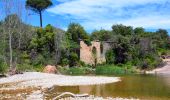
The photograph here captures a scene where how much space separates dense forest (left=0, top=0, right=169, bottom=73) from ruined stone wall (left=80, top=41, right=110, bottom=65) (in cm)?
87

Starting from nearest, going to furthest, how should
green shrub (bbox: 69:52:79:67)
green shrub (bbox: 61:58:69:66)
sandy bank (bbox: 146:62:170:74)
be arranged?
1. sandy bank (bbox: 146:62:170:74)
2. green shrub (bbox: 61:58:69:66)
3. green shrub (bbox: 69:52:79:67)

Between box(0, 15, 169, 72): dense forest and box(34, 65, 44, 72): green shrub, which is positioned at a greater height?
box(0, 15, 169, 72): dense forest

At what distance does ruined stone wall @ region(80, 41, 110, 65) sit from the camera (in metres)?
67.4

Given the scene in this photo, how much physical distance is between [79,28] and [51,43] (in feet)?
22.6

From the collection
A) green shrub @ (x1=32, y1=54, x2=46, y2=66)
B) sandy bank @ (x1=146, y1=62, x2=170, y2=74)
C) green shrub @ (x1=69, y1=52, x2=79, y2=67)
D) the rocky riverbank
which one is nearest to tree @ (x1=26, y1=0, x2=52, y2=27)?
green shrub @ (x1=69, y1=52, x2=79, y2=67)

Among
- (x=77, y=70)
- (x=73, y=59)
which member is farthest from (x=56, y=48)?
(x=77, y=70)

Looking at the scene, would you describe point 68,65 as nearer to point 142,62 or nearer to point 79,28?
point 79,28

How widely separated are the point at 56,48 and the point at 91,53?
8589 millimetres

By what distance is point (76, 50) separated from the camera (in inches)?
2628

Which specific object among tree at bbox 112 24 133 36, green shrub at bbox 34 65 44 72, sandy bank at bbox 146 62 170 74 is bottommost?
sandy bank at bbox 146 62 170 74

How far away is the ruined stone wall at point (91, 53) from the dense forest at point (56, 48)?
871 millimetres

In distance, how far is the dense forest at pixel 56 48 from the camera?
5519 centimetres

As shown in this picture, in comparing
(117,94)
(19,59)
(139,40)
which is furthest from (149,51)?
(117,94)

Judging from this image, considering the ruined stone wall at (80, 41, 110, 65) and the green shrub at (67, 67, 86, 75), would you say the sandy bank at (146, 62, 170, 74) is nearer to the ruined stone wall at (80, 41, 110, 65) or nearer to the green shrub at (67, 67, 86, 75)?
the ruined stone wall at (80, 41, 110, 65)
